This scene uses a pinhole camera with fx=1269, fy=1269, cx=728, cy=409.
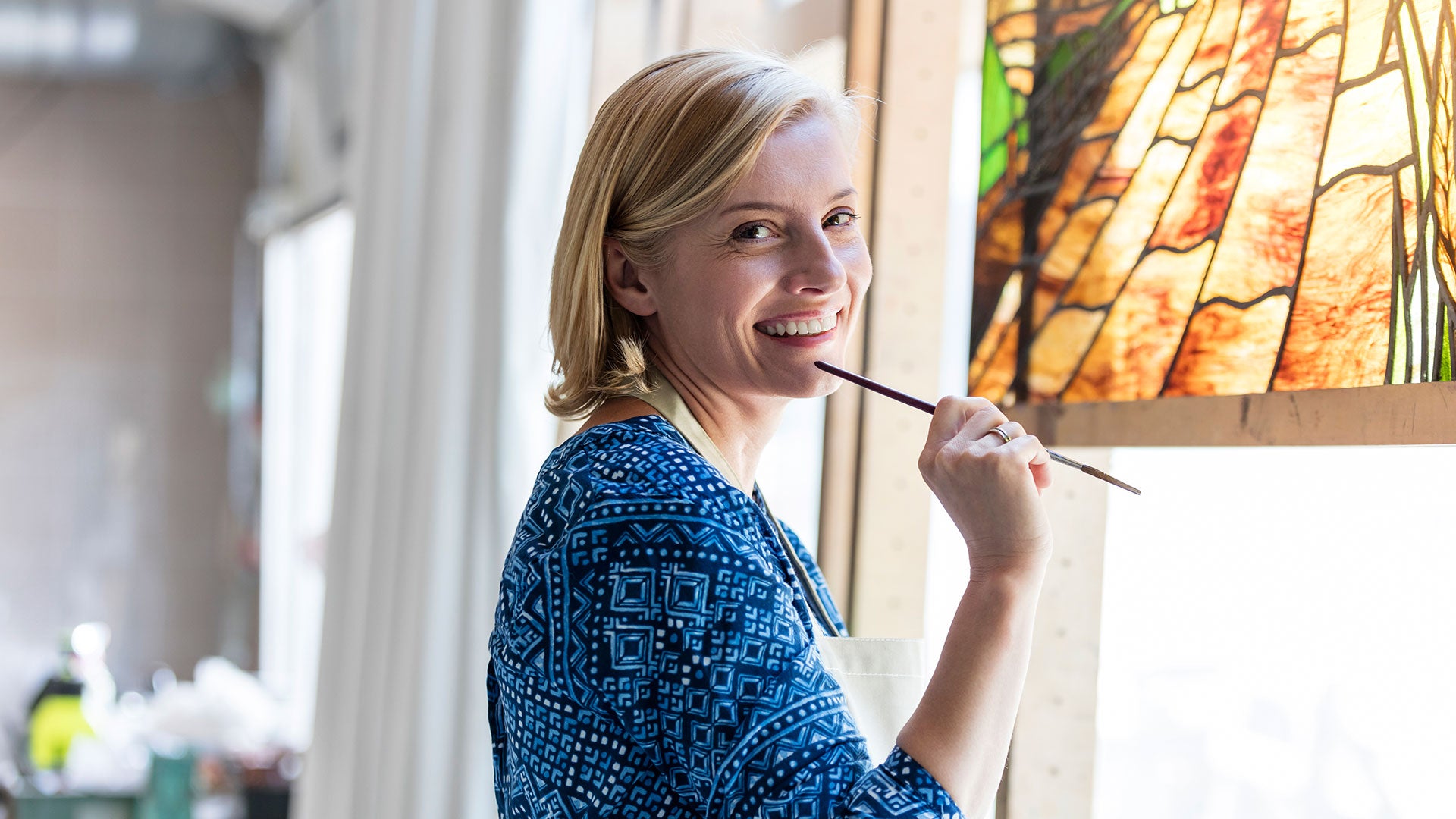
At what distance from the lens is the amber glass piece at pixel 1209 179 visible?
925 millimetres

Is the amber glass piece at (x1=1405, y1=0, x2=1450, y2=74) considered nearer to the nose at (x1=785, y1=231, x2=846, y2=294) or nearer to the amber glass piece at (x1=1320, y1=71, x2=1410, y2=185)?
the amber glass piece at (x1=1320, y1=71, x2=1410, y2=185)

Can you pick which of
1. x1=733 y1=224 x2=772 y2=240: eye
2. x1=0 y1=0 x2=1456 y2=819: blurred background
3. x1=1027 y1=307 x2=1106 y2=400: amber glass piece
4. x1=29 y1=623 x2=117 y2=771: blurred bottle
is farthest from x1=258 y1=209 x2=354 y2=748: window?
x1=733 y1=224 x2=772 y2=240: eye

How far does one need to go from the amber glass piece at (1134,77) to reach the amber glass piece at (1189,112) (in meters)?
0.04

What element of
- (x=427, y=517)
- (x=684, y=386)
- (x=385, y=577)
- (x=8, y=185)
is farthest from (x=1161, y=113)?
(x=8, y=185)

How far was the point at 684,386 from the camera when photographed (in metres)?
0.91

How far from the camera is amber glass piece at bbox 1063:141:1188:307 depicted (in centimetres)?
100

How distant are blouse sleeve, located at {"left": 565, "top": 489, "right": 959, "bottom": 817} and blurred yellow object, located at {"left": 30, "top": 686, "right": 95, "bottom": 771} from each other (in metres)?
2.50

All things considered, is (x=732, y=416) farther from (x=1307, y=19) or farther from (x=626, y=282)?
(x=1307, y=19)

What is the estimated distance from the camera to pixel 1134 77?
1.03 m

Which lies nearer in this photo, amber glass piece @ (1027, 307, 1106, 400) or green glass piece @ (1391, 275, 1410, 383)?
green glass piece @ (1391, 275, 1410, 383)

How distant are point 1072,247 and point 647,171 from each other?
1.36 ft

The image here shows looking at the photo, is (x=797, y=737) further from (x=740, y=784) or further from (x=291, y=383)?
(x=291, y=383)

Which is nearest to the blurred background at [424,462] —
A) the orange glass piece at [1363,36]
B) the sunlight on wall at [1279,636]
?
the sunlight on wall at [1279,636]

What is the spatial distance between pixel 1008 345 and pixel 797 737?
2.01ft
